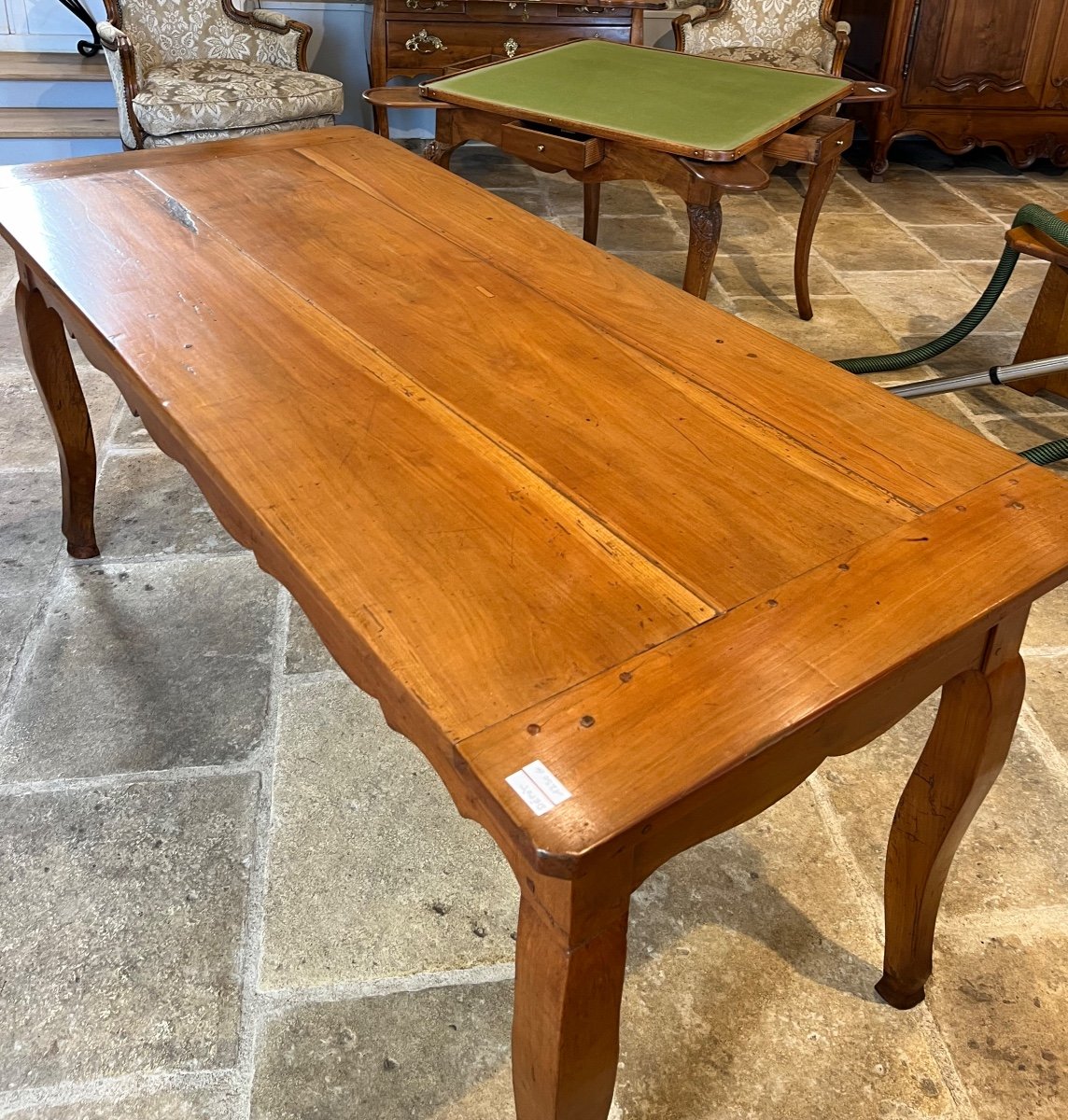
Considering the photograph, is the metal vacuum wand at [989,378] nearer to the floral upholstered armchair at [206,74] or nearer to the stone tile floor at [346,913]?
the stone tile floor at [346,913]

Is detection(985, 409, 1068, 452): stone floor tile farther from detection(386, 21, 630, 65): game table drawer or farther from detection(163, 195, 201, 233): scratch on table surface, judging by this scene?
detection(386, 21, 630, 65): game table drawer

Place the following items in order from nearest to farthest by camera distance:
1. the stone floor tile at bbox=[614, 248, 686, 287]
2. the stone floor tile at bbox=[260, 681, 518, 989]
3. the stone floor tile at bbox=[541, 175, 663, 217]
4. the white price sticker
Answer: the white price sticker, the stone floor tile at bbox=[260, 681, 518, 989], the stone floor tile at bbox=[614, 248, 686, 287], the stone floor tile at bbox=[541, 175, 663, 217]

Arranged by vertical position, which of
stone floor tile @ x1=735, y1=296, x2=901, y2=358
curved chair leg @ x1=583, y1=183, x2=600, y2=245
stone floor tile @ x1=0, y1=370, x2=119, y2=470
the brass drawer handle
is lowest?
stone floor tile @ x1=0, y1=370, x2=119, y2=470

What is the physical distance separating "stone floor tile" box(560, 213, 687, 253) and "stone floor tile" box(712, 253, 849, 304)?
8.7 inches

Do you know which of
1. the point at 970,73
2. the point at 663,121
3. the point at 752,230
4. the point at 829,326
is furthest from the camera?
the point at 970,73

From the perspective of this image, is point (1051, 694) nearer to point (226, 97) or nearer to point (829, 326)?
point (829, 326)

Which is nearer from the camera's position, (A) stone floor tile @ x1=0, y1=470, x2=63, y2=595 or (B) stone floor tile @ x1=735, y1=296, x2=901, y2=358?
(A) stone floor tile @ x1=0, y1=470, x2=63, y2=595

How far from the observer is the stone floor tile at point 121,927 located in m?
1.31

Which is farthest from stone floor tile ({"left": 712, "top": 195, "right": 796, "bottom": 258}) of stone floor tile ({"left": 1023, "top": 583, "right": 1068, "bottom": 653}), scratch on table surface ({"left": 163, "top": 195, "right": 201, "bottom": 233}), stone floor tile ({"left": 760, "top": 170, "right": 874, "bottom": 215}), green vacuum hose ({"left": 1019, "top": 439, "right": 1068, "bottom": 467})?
scratch on table surface ({"left": 163, "top": 195, "right": 201, "bottom": 233})

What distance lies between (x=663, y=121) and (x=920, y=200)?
2.15m

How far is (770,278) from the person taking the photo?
352cm

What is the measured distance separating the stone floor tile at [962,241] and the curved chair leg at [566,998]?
3457 mm

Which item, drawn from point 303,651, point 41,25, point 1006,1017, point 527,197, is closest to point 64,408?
point 303,651

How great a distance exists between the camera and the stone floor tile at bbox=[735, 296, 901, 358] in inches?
121
